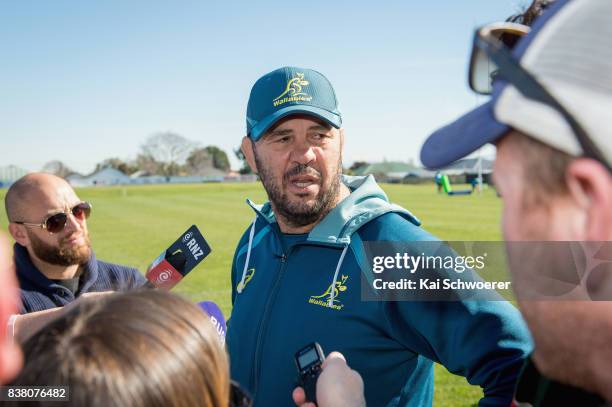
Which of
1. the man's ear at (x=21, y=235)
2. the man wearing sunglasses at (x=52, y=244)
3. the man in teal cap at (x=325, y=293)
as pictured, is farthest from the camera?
the man's ear at (x=21, y=235)

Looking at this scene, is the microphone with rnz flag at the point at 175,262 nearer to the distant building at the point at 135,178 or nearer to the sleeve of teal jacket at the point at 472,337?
the sleeve of teal jacket at the point at 472,337

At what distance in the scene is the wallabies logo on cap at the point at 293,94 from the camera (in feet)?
9.13

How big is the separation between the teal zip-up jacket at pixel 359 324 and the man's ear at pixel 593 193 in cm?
112

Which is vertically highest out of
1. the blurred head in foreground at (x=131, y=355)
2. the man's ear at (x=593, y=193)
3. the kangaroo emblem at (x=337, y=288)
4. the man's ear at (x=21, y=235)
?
the man's ear at (x=593, y=193)

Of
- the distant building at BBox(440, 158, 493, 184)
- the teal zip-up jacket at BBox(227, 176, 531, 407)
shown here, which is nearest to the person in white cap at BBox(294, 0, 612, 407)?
the distant building at BBox(440, 158, 493, 184)

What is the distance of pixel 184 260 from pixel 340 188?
1.14 m

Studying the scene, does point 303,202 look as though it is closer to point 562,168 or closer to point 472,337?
point 472,337

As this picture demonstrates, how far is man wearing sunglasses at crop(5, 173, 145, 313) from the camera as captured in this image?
3.79 metres

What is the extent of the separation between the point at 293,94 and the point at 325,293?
1.09 meters

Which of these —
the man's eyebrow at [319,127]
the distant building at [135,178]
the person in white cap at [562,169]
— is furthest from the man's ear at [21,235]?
the distant building at [135,178]

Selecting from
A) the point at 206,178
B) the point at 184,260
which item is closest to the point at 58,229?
the point at 184,260

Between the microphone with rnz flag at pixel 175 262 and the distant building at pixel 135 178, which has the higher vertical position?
the microphone with rnz flag at pixel 175 262

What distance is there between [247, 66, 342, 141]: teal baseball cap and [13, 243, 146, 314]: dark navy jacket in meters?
1.59

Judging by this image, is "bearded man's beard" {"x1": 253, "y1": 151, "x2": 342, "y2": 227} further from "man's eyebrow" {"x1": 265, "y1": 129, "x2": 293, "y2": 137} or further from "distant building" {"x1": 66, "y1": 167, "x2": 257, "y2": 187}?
"distant building" {"x1": 66, "y1": 167, "x2": 257, "y2": 187}
